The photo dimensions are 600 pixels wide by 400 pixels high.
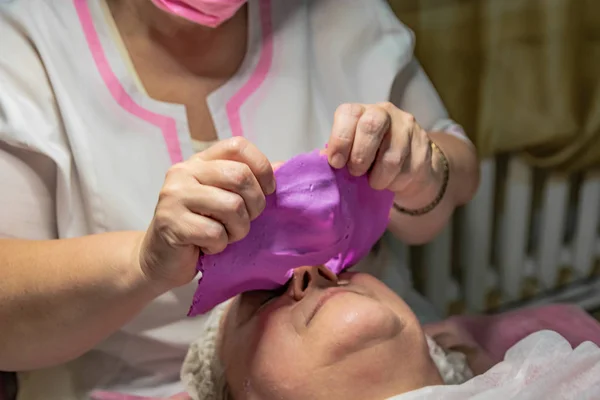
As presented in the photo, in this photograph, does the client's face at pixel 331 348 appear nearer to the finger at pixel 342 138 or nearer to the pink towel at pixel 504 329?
the finger at pixel 342 138

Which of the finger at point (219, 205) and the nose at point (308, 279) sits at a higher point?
the finger at point (219, 205)

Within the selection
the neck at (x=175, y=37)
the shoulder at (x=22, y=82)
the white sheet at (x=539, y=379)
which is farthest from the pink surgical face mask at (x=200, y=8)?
the white sheet at (x=539, y=379)

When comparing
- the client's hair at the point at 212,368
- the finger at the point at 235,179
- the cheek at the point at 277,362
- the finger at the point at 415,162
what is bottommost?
the client's hair at the point at 212,368

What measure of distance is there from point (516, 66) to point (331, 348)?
79cm

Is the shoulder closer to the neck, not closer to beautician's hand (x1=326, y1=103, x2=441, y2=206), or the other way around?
the neck

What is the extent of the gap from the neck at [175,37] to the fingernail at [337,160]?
309 mm

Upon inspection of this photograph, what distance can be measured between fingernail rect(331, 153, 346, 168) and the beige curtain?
0.58m

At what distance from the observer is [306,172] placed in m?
0.64

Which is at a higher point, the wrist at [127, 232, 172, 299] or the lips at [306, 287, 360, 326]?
the wrist at [127, 232, 172, 299]

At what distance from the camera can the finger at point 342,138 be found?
0.64 meters

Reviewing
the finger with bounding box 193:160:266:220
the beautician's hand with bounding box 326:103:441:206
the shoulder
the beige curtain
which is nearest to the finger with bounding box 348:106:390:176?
the beautician's hand with bounding box 326:103:441:206

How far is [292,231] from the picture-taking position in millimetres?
657

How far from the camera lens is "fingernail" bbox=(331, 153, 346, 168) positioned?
64 centimetres

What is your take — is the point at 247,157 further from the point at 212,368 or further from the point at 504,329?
the point at 504,329
